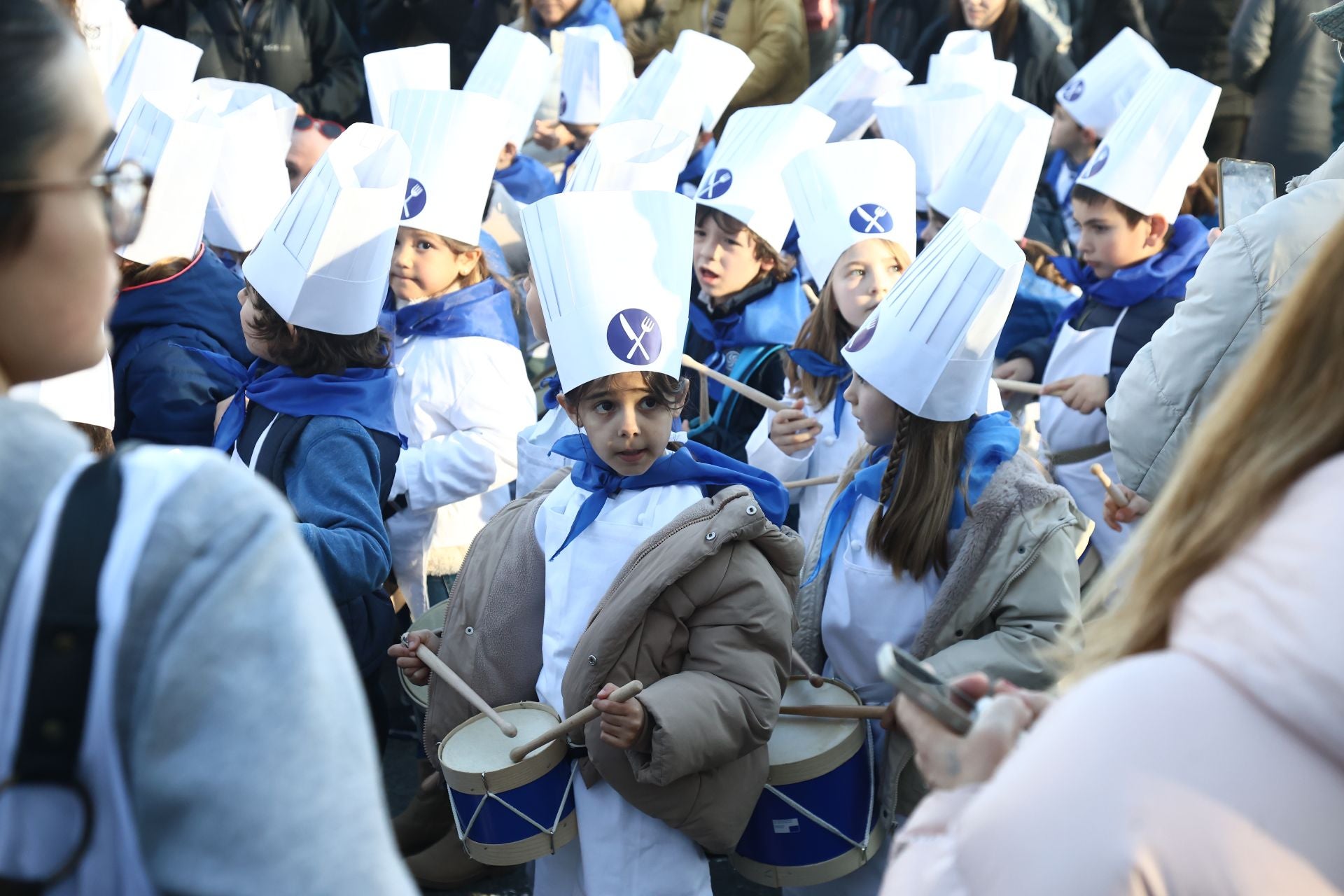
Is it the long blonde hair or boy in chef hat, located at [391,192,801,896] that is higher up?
the long blonde hair

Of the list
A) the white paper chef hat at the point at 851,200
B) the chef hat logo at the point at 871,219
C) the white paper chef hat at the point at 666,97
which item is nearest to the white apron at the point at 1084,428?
the white paper chef hat at the point at 851,200

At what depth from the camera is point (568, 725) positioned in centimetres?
271

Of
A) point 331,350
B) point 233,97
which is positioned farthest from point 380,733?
point 233,97

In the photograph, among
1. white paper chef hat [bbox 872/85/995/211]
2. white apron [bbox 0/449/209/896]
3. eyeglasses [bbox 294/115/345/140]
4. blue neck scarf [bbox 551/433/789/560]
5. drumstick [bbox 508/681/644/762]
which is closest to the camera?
white apron [bbox 0/449/209/896]

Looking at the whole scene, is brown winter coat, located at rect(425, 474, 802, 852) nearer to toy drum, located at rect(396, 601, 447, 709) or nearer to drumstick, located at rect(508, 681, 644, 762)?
drumstick, located at rect(508, 681, 644, 762)

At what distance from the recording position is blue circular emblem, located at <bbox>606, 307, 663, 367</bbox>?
10.6 feet

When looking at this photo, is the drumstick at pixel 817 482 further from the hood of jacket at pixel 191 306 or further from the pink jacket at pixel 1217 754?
the pink jacket at pixel 1217 754

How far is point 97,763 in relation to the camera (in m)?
0.87

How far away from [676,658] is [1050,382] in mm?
2130

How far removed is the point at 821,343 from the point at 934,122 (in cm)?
224

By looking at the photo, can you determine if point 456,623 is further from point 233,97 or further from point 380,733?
point 233,97

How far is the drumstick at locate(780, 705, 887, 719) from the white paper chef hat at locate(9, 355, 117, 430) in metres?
1.72

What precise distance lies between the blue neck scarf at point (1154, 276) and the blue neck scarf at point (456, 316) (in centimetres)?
208

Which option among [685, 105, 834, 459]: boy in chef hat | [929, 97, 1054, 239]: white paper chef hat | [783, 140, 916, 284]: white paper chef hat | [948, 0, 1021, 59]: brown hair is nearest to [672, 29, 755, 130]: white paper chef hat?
[685, 105, 834, 459]: boy in chef hat
